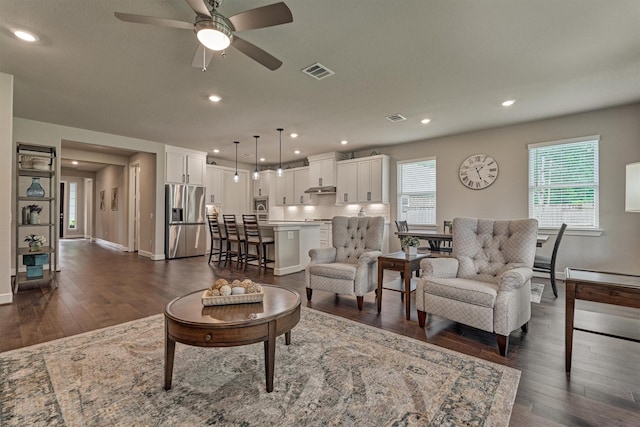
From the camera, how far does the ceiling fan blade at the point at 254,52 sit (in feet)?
7.30

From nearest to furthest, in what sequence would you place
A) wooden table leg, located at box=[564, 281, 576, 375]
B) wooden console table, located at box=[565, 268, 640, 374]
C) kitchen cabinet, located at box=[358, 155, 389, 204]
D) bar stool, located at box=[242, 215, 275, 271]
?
wooden console table, located at box=[565, 268, 640, 374] → wooden table leg, located at box=[564, 281, 576, 375] → bar stool, located at box=[242, 215, 275, 271] → kitchen cabinet, located at box=[358, 155, 389, 204]

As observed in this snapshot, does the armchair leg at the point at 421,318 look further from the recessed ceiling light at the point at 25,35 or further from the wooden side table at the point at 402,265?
the recessed ceiling light at the point at 25,35

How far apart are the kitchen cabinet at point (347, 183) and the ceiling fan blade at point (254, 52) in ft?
15.8

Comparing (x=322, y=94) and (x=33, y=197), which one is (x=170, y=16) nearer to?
(x=322, y=94)

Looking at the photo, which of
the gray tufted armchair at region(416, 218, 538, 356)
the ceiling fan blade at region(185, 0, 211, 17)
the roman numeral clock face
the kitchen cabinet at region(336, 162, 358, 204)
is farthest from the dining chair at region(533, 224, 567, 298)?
the ceiling fan blade at region(185, 0, 211, 17)

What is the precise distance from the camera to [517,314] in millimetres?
2396

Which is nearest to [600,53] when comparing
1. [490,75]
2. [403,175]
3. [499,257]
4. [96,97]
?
[490,75]

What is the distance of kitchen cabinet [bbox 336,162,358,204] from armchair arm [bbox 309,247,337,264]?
3.47 metres

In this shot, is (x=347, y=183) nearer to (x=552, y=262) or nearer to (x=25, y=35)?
(x=552, y=262)

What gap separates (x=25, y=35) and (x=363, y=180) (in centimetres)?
575

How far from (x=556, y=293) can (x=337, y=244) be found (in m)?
2.93

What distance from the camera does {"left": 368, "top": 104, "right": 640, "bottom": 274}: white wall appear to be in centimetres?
437

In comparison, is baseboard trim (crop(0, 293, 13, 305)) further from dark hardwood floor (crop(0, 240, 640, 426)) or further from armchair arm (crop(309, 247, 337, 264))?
armchair arm (crop(309, 247, 337, 264))

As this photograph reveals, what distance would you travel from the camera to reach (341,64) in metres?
3.20
